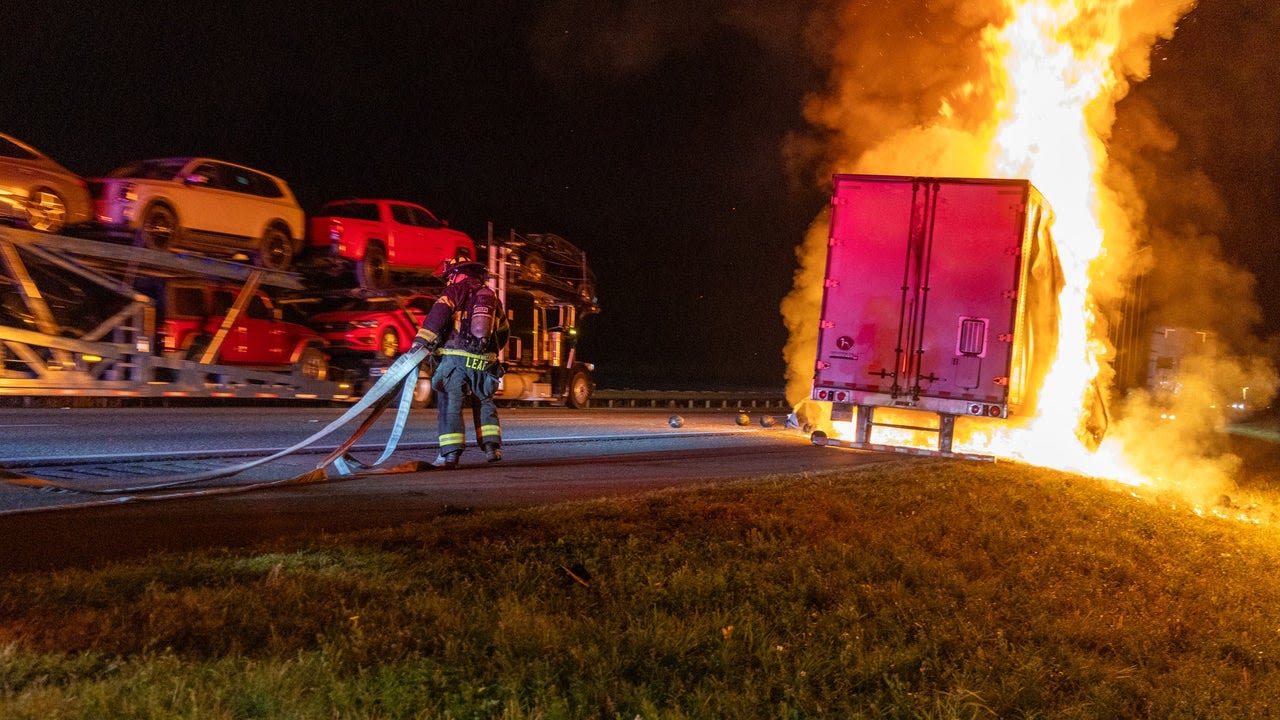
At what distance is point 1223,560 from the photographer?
8.95 meters

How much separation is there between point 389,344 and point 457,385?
350 inches

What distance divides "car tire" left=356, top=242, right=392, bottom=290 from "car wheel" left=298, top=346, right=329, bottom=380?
4.72 feet

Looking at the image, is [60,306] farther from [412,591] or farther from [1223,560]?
[1223,560]

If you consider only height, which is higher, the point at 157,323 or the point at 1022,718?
the point at 157,323

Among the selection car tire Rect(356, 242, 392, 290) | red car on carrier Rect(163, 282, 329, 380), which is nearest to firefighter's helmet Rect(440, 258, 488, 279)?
red car on carrier Rect(163, 282, 329, 380)

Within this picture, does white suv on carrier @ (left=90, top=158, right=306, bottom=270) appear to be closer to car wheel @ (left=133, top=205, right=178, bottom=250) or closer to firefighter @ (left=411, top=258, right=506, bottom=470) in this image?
car wheel @ (left=133, top=205, right=178, bottom=250)

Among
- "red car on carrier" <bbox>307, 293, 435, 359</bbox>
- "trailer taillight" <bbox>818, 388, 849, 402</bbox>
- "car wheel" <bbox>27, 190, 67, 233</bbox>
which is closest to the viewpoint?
"car wheel" <bbox>27, 190, 67, 233</bbox>

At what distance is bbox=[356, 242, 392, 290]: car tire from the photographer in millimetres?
17844

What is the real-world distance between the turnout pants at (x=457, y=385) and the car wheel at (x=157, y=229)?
590 centimetres

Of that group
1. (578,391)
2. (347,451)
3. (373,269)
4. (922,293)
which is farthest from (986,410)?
(578,391)

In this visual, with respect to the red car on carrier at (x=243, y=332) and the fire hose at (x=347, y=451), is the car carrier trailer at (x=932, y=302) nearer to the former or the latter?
the fire hose at (x=347, y=451)

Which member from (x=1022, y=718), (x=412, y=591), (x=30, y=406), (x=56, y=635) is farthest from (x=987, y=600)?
(x=30, y=406)

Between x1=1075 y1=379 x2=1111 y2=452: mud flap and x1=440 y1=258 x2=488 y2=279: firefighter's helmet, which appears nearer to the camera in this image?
x1=440 y1=258 x2=488 y2=279: firefighter's helmet

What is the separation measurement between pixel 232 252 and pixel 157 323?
5.21 ft
